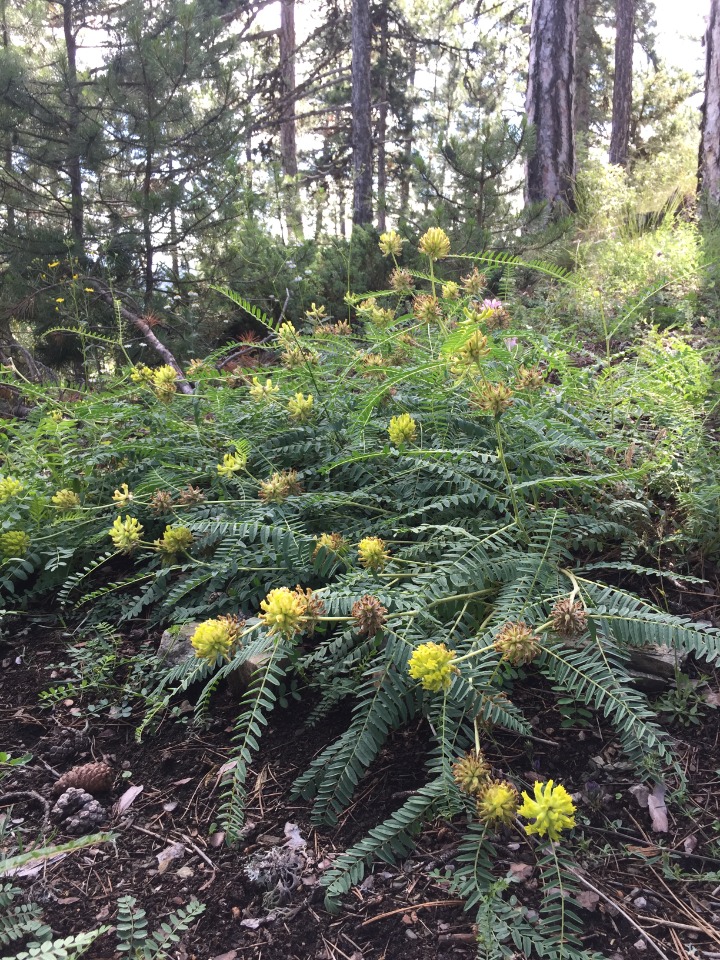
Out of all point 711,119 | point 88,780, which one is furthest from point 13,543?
point 711,119

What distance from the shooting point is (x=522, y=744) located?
4.98ft

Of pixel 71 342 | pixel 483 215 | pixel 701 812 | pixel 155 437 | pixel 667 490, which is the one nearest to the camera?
pixel 701 812

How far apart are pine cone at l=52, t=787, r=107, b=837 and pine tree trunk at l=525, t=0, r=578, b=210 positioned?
6.52 metres

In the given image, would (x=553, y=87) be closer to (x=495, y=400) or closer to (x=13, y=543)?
(x=495, y=400)

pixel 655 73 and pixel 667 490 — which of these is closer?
pixel 667 490

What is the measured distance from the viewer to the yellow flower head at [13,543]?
6.77 feet

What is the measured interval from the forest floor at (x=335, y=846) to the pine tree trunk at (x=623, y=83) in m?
Answer: 14.1

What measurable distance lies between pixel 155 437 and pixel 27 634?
81cm

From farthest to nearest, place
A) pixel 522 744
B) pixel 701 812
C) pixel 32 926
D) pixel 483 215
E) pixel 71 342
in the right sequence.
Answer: pixel 71 342, pixel 483 215, pixel 522 744, pixel 701 812, pixel 32 926

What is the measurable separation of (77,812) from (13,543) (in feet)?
3.06

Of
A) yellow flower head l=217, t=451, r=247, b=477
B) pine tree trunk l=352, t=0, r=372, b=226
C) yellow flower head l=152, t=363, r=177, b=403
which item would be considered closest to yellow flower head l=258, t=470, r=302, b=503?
yellow flower head l=217, t=451, r=247, b=477

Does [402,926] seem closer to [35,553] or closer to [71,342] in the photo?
[35,553]

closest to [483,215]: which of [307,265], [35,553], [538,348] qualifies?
[307,265]

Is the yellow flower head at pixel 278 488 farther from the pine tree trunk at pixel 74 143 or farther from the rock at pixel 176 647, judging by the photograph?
the pine tree trunk at pixel 74 143
